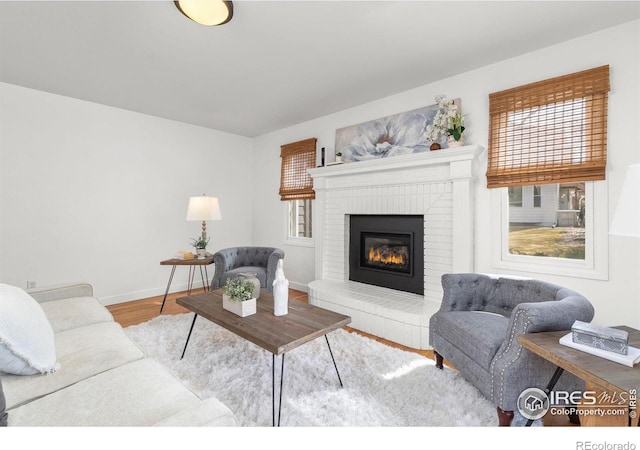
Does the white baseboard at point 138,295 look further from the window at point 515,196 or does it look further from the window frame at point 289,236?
the window at point 515,196

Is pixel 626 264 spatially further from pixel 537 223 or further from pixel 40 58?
pixel 40 58

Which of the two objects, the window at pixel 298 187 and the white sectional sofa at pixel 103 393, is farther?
the window at pixel 298 187

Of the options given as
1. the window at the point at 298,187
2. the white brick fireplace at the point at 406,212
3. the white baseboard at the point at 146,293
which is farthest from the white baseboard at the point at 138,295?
the white brick fireplace at the point at 406,212

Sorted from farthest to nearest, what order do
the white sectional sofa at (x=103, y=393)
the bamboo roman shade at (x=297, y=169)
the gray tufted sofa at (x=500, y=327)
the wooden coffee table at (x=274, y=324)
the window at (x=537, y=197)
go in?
1. the bamboo roman shade at (x=297, y=169)
2. the window at (x=537, y=197)
3. the wooden coffee table at (x=274, y=324)
4. the gray tufted sofa at (x=500, y=327)
5. the white sectional sofa at (x=103, y=393)

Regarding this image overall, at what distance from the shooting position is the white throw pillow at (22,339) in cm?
120

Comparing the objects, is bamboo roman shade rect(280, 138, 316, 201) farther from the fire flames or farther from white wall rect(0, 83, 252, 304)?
the fire flames

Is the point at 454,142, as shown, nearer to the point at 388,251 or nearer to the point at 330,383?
the point at 388,251

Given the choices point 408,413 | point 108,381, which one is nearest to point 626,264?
point 408,413

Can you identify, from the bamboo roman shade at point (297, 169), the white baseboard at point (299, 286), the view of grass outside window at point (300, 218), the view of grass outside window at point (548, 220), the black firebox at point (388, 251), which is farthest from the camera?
the view of grass outside window at point (300, 218)

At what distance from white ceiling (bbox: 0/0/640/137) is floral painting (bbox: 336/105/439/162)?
325 mm

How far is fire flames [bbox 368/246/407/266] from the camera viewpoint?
343cm

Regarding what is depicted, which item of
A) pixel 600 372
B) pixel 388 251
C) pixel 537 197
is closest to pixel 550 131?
pixel 537 197

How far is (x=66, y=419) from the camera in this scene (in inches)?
41.6

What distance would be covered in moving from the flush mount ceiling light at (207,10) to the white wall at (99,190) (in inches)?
105
